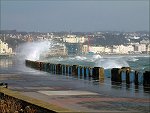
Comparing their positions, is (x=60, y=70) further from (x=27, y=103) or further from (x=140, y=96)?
(x=27, y=103)

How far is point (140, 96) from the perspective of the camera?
22.1 metres

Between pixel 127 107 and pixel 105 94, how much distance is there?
17.9 feet

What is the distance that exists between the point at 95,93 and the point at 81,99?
335cm

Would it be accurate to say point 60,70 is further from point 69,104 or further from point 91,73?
point 69,104

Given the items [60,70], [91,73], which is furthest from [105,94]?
[60,70]

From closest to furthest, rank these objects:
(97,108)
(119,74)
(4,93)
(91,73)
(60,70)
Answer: (97,108)
(4,93)
(119,74)
(91,73)
(60,70)

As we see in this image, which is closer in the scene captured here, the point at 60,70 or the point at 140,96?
the point at 140,96

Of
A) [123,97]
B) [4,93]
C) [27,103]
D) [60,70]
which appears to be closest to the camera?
[27,103]

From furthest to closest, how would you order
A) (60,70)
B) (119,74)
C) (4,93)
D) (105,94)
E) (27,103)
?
(60,70) < (119,74) < (105,94) < (4,93) < (27,103)

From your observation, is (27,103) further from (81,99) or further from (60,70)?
(60,70)

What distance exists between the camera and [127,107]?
17.5 meters

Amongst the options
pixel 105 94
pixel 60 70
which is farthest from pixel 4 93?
pixel 60 70

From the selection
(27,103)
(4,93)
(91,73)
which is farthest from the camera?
(91,73)

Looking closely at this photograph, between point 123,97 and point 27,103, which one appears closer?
point 27,103
